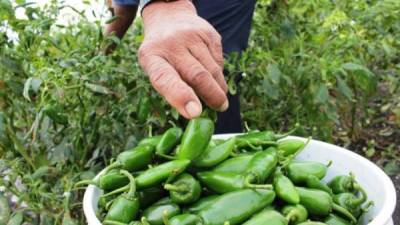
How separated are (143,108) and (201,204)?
442mm

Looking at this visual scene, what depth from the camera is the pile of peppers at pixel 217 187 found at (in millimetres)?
1054

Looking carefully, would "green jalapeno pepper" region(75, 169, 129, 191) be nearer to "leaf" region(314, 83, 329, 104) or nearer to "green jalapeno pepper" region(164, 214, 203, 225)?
"green jalapeno pepper" region(164, 214, 203, 225)

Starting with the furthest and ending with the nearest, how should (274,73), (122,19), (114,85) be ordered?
(122,19) < (274,73) < (114,85)

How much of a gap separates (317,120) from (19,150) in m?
0.90

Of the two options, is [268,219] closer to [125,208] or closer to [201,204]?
[201,204]

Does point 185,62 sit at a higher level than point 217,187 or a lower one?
higher

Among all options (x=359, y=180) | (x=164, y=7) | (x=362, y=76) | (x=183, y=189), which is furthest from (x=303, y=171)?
(x=362, y=76)

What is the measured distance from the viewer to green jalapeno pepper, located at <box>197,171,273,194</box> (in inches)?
43.2

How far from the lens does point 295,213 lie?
1.05 meters

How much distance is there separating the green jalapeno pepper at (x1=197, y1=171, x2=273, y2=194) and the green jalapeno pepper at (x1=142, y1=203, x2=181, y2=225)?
78mm

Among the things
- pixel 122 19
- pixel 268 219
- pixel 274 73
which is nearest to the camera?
pixel 268 219

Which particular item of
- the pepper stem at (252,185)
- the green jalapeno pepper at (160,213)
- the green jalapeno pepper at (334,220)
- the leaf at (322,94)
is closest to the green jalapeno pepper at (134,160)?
the green jalapeno pepper at (160,213)

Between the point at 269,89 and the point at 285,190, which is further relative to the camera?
the point at 269,89

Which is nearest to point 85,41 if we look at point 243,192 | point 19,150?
point 19,150
